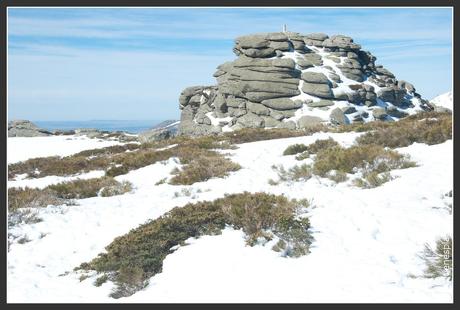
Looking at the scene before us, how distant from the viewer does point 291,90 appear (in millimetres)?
54938

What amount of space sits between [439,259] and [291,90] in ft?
161

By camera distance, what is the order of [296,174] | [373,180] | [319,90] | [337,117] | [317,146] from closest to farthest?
[373,180] < [296,174] < [317,146] < [337,117] < [319,90]

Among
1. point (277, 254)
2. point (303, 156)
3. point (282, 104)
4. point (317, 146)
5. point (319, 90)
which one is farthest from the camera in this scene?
point (319, 90)

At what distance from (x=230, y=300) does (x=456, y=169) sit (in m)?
6.82

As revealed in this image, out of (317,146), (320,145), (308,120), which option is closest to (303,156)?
(317,146)

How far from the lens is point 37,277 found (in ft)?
25.1

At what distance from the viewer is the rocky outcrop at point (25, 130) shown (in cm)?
5651

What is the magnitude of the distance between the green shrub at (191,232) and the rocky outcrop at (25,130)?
50.7 meters

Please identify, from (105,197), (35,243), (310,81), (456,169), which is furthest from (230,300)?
(310,81)

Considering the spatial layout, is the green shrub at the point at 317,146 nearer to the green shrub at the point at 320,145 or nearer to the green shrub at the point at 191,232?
the green shrub at the point at 320,145

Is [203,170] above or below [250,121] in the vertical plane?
above

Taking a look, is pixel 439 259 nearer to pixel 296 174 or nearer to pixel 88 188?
pixel 296 174

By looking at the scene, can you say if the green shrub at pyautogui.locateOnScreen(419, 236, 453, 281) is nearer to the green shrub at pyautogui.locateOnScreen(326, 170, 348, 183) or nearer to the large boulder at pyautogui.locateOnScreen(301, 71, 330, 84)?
the green shrub at pyautogui.locateOnScreen(326, 170, 348, 183)

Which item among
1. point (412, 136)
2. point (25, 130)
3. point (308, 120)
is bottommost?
point (25, 130)
